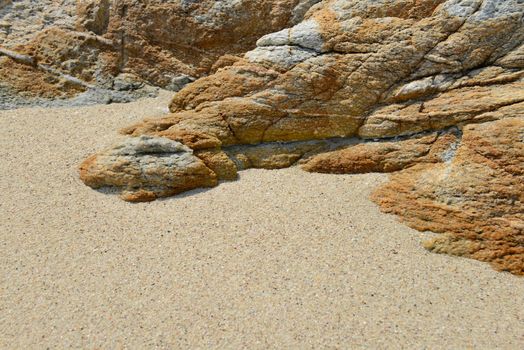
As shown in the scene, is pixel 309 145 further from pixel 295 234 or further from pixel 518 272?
pixel 518 272

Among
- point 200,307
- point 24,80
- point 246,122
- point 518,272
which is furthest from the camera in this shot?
point 24,80

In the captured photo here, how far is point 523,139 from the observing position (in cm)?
694

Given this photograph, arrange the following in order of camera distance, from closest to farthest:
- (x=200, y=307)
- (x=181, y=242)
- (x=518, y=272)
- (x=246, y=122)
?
1. (x=200, y=307)
2. (x=518, y=272)
3. (x=181, y=242)
4. (x=246, y=122)

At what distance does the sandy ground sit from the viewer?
5664mm

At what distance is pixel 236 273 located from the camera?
259 inches

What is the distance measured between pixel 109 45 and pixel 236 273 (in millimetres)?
7888

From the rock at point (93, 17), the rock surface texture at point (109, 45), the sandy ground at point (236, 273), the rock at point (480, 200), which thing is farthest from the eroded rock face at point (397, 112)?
the rock at point (93, 17)

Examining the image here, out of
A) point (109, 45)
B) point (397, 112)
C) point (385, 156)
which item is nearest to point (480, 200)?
point (385, 156)

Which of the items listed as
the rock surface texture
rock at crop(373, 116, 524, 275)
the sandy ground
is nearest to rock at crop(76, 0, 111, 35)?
the rock surface texture

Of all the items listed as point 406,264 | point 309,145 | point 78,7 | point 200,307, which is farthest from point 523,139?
point 78,7

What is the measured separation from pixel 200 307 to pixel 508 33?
703 cm

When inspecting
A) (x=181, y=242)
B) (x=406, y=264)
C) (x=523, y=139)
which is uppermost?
(x=523, y=139)

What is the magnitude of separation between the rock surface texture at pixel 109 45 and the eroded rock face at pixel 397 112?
6.83 ft

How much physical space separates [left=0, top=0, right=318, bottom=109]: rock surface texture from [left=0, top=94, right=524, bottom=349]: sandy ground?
10.3 feet
